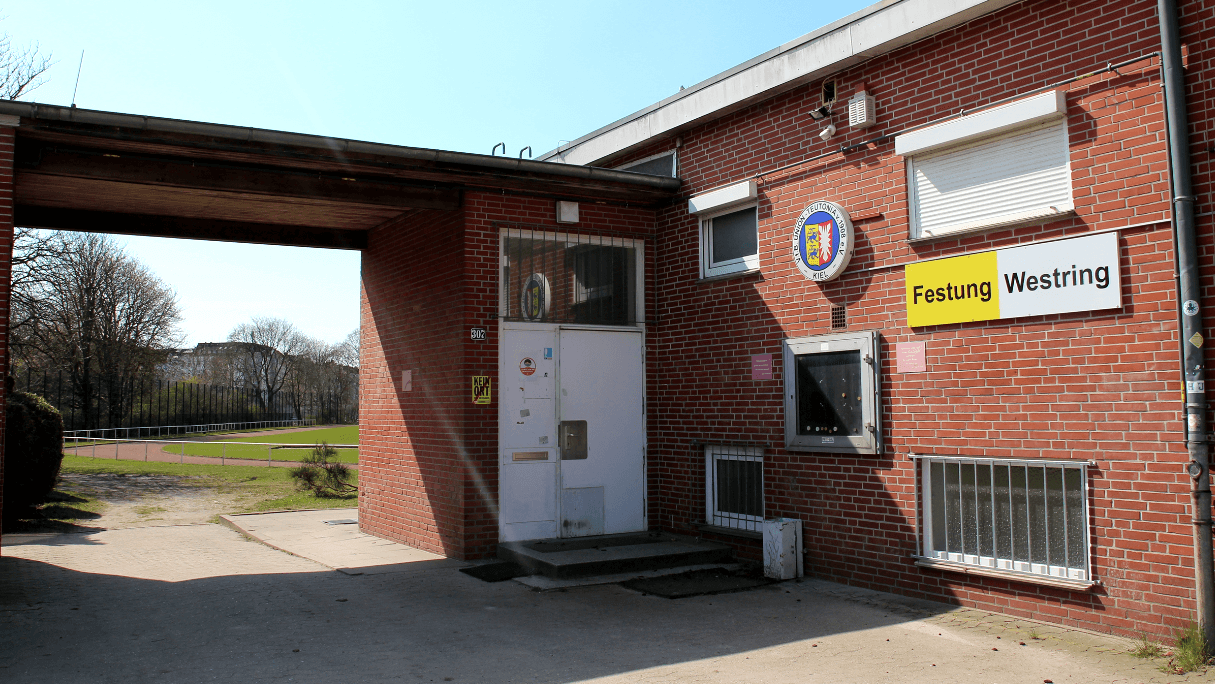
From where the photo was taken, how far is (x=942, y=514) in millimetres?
6949

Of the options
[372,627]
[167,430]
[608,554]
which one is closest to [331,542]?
[608,554]

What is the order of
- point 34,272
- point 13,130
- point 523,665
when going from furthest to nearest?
point 34,272
point 13,130
point 523,665

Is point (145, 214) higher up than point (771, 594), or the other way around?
point (145, 214)

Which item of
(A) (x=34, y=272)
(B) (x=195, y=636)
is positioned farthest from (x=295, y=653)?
(A) (x=34, y=272)

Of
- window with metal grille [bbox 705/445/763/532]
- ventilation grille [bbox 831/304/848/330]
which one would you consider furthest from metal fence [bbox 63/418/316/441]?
ventilation grille [bbox 831/304/848/330]

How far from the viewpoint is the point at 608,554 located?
27.3 ft

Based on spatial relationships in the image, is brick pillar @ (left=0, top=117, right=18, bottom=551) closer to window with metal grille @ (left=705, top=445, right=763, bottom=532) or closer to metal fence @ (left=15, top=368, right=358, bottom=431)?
window with metal grille @ (left=705, top=445, right=763, bottom=532)

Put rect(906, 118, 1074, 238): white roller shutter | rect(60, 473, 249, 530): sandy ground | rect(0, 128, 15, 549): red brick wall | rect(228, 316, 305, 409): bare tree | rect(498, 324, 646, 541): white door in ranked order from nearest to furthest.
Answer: rect(906, 118, 1074, 238): white roller shutter → rect(0, 128, 15, 549): red brick wall → rect(498, 324, 646, 541): white door → rect(60, 473, 249, 530): sandy ground → rect(228, 316, 305, 409): bare tree

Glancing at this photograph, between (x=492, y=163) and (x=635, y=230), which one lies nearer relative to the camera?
(x=492, y=163)

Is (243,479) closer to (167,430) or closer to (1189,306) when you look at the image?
(1189,306)

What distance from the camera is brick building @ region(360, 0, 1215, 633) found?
580 centimetres

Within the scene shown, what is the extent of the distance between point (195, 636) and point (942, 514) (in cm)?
594

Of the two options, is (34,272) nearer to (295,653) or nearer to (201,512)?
(201,512)

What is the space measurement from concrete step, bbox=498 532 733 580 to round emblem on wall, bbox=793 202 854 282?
10.2 feet
